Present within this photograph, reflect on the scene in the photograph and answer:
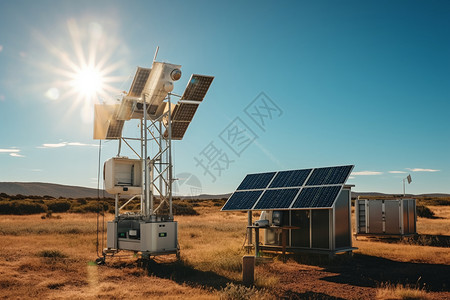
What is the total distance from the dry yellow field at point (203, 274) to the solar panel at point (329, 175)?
2.95m

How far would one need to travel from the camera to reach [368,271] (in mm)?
14273

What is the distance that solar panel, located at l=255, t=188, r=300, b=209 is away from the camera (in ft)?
54.9

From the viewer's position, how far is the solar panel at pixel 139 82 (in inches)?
667

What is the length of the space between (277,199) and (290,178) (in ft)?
5.15

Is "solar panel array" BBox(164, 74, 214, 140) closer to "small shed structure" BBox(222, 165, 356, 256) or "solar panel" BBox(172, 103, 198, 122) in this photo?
"solar panel" BBox(172, 103, 198, 122)

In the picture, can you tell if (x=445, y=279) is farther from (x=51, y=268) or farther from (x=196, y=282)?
(x=51, y=268)

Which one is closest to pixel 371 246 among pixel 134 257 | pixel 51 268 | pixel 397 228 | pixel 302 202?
pixel 397 228

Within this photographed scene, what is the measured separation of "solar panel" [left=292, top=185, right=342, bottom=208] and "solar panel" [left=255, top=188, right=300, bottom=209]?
1.22 ft

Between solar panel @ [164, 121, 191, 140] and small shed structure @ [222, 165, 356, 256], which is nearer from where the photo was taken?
small shed structure @ [222, 165, 356, 256]

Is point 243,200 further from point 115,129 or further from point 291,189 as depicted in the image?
point 115,129

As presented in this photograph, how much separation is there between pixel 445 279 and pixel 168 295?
25.7 ft

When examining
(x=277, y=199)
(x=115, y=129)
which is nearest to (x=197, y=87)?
(x=115, y=129)

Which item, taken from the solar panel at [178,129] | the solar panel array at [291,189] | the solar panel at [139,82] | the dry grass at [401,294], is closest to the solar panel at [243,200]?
the solar panel array at [291,189]

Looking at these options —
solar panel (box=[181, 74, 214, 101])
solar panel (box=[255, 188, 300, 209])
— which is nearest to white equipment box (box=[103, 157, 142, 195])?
solar panel (box=[181, 74, 214, 101])
